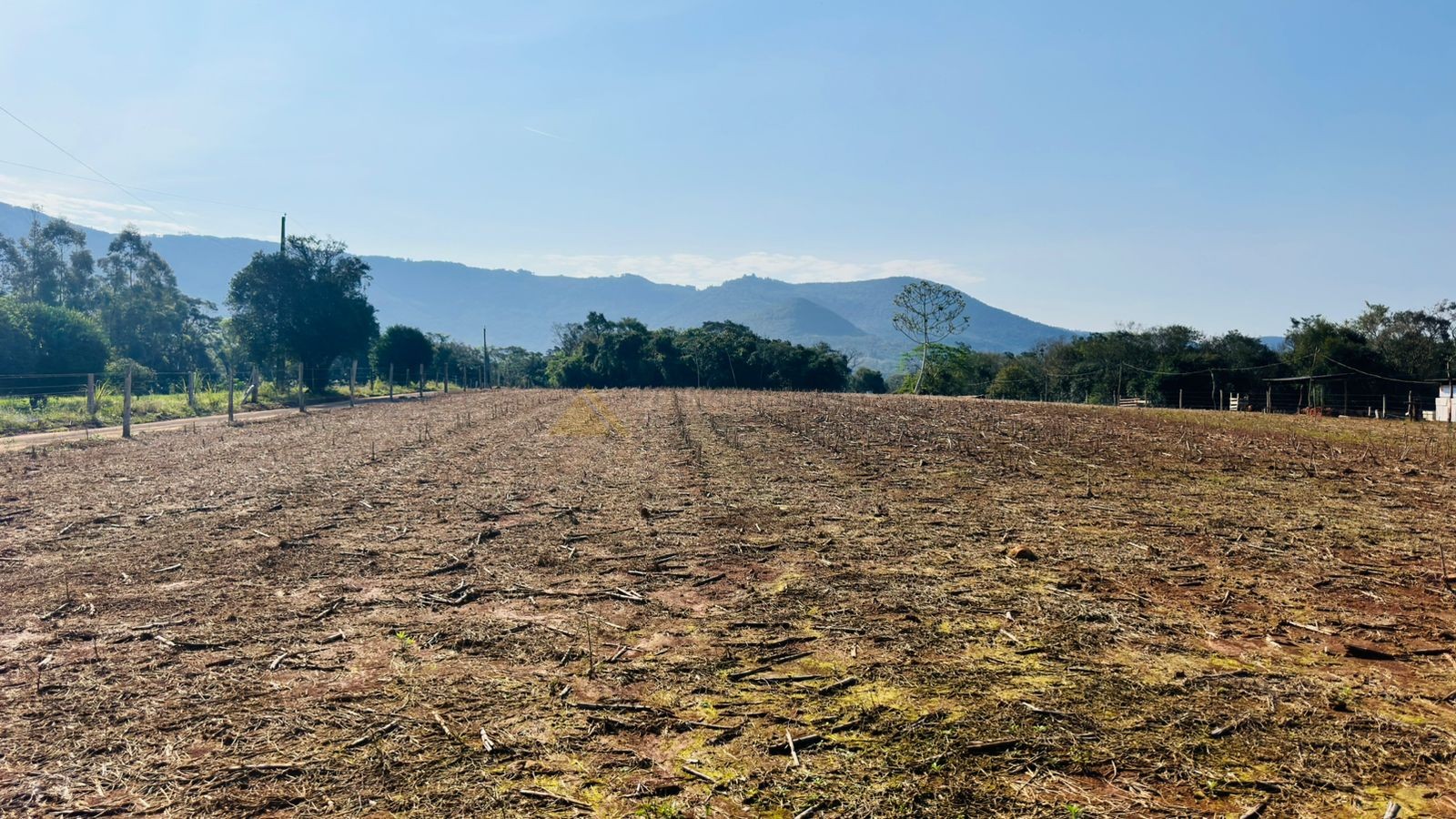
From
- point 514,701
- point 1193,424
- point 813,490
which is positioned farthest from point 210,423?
point 1193,424

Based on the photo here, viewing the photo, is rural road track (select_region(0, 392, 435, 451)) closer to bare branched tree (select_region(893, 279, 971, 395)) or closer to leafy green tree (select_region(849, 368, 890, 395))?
bare branched tree (select_region(893, 279, 971, 395))

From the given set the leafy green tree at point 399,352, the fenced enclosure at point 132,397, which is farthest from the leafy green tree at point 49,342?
the leafy green tree at point 399,352

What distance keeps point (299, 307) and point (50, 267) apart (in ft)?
147

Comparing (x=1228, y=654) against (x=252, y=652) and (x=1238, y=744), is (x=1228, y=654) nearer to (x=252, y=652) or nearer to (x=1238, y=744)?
(x=1238, y=744)

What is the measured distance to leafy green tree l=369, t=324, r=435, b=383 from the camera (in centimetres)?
6671

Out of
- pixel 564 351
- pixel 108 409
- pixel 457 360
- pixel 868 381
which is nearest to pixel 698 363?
pixel 868 381

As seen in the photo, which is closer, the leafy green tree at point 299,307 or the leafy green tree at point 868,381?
the leafy green tree at point 299,307

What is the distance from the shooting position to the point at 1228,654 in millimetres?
5066

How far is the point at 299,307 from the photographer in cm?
4866

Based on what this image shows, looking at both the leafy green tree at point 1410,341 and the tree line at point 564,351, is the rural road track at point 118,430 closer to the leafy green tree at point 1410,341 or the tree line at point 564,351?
the tree line at point 564,351

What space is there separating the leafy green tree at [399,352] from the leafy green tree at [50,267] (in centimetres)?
3043

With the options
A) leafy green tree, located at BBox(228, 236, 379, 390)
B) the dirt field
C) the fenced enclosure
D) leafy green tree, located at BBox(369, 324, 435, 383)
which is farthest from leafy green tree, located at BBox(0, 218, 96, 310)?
the dirt field

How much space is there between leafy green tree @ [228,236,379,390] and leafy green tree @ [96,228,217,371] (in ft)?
53.5

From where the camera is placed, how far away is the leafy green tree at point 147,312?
62500 mm
